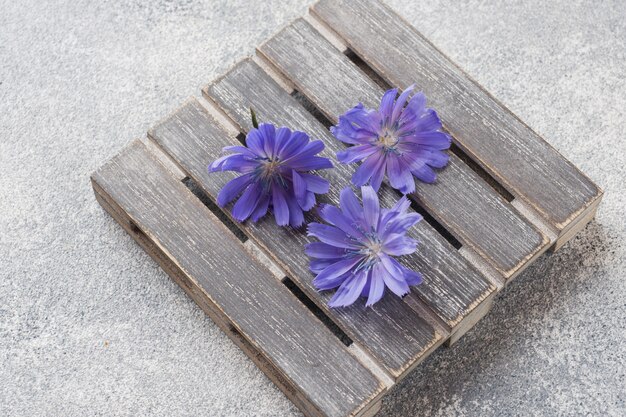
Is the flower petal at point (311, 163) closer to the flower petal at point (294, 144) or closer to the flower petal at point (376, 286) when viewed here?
the flower petal at point (294, 144)

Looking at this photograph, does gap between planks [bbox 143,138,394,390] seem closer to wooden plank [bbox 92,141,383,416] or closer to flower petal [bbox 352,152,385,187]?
wooden plank [bbox 92,141,383,416]

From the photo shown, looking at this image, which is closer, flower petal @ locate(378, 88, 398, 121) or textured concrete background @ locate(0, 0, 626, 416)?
flower petal @ locate(378, 88, 398, 121)

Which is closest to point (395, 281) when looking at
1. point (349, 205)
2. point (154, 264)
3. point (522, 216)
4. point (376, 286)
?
point (376, 286)

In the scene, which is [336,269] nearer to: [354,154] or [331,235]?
[331,235]

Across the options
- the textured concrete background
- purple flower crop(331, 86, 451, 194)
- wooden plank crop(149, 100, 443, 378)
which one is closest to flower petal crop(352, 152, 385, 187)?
purple flower crop(331, 86, 451, 194)

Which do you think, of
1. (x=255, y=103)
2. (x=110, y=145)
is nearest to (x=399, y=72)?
(x=255, y=103)

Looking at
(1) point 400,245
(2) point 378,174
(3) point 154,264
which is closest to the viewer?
(1) point 400,245

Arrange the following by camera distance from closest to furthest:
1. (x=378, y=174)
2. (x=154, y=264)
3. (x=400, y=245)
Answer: (x=400, y=245)
(x=378, y=174)
(x=154, y=264)

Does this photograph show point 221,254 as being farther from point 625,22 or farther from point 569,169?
point 625,22
